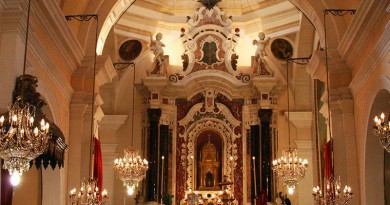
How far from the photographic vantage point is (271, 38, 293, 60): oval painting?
1948 centimetres

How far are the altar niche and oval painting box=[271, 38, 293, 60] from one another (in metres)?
3.10

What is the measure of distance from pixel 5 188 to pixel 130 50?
11819 mm

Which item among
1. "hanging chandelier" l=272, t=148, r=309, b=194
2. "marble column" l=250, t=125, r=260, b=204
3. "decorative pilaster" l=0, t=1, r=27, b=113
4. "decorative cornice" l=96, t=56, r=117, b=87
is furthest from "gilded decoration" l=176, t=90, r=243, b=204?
"decorative pilaster" l=0, t=1, r=27, b=113

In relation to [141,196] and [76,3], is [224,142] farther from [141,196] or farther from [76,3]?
[76,3]

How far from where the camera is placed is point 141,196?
1853cm

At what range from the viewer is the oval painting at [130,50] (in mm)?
19625

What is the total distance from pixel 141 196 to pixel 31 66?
9269mm

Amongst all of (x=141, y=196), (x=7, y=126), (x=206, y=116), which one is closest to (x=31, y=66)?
(x=7, y=126)

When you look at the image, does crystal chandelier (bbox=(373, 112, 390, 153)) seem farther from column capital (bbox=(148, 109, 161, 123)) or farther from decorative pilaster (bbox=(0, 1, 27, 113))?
column capital (bbox=(148, 109, 161, 123))

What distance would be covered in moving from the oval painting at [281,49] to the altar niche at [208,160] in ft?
10.2

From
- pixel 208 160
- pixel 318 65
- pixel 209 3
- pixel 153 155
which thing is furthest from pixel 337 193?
pixel 209 3

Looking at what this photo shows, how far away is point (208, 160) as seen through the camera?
19.9 metres

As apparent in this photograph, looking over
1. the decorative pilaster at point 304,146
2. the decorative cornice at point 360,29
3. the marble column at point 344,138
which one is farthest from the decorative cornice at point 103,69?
the decorative pilaster at point 304,146

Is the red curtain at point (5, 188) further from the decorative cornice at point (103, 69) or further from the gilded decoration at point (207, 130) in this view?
the gilded decoration at point (207, 130)
